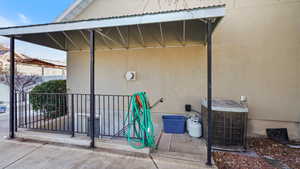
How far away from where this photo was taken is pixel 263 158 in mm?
2506

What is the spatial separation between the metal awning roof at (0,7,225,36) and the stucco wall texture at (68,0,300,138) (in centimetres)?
177

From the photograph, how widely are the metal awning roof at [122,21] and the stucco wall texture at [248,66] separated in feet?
5.81

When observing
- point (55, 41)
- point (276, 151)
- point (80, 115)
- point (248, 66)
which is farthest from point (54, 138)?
point (248, 66)

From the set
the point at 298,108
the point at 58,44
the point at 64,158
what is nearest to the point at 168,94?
the point at 64,158

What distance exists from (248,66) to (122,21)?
10.8 feet

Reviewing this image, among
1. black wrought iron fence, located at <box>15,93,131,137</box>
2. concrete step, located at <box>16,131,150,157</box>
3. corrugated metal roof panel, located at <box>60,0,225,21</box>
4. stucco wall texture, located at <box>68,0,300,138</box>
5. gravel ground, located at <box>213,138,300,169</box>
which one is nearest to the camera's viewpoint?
gravel ground, located at <box>213,138,300,169</box>

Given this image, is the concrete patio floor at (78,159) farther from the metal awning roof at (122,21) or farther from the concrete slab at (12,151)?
the metal awning roof at (122,21)

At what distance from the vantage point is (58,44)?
4.15 metres

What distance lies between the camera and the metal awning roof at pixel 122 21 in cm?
209

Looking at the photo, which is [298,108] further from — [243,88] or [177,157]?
[177,157]

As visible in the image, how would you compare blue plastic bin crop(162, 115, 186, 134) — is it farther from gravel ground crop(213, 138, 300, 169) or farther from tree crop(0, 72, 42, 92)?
tree crop(0, 72, 42, 92)

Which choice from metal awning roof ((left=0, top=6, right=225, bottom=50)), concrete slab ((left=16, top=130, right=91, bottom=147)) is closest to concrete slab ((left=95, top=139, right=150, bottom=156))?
concrete slab ((left=16, top=130, right=91, bottom=147))

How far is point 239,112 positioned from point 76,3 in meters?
5.62

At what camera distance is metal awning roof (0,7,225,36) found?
82.1 inches
